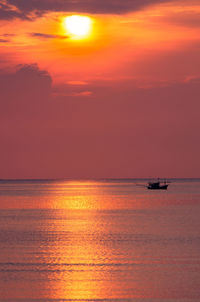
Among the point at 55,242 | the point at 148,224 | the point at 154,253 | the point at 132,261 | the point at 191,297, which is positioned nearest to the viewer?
the point at 191,297

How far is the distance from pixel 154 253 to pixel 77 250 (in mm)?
8897

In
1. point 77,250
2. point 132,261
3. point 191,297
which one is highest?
point 77,250

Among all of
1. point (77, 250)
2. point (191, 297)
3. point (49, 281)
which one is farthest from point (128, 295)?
point (77, 250)

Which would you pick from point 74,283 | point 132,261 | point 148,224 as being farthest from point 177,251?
point 148,224

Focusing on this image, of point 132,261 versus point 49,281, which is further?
point 132,261

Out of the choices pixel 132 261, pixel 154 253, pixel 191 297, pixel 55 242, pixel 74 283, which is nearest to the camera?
pixel 191 297

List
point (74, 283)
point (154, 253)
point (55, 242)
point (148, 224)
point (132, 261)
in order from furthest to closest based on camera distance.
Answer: point (148, 224) < point (55, 242) < point (154, 253) < point (132, 261) < point (74, 283)

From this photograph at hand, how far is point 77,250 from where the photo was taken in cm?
6744

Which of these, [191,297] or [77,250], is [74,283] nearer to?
[191,297]

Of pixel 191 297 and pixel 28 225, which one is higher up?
pixel 28 225

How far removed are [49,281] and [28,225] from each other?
180 ft

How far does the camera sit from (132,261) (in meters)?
58.9

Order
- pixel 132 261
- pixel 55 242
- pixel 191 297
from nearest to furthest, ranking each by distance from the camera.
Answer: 1. pixel 191 297
2. pixel 132 261
3. pixel 55 242

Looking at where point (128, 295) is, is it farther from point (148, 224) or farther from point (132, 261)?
point (148, 224)
